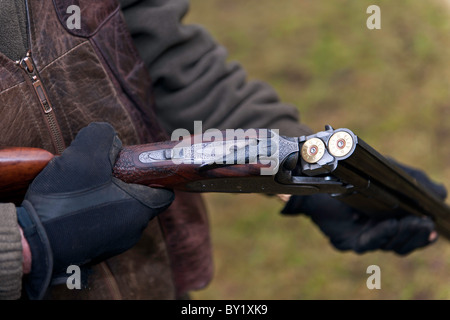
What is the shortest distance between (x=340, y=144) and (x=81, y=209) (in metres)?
0.66

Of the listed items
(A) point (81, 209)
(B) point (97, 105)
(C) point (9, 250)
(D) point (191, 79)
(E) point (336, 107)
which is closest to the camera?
(C) point (9, 250)

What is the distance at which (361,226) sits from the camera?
2.08 metres

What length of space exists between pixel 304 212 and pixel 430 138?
79.5 inches

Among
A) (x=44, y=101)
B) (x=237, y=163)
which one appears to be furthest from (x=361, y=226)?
(x=44, y=101)

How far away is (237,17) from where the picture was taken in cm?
490

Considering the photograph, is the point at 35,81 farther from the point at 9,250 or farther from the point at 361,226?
the point at 361,226

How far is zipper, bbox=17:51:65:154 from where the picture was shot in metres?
1.41

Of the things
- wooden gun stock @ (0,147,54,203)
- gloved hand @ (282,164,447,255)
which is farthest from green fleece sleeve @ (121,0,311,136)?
wooden gun stock @ (0,147,54,203)

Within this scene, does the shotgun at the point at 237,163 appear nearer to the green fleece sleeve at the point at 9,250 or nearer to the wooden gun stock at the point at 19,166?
the wooden gun stock at the point at 19,166

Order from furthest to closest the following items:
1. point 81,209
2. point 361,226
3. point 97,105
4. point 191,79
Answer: point 361,226, point 191,79, point 97,105, point 81,209

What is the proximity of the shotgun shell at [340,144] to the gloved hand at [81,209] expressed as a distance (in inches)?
18.6

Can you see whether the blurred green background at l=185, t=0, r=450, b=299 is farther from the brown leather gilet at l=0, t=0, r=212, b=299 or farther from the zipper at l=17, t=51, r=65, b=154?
the zipper at l=17, t=51, r=65, b=154

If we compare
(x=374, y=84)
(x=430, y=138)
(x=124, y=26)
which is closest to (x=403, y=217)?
(x=124, y=26)

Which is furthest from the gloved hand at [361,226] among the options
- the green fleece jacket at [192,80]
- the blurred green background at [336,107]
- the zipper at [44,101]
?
the blurred green background at [336,107]
